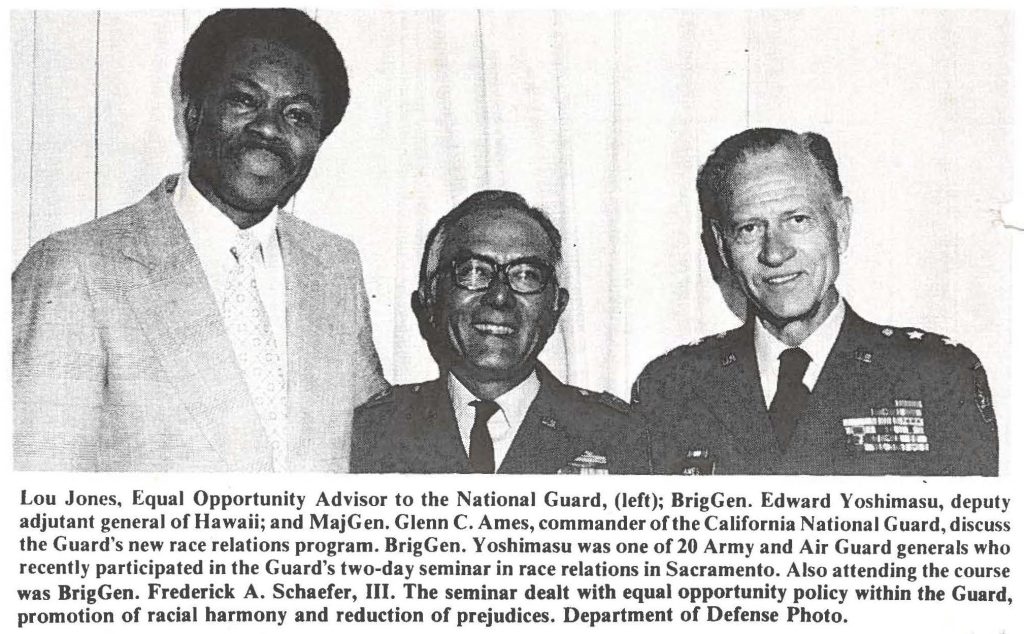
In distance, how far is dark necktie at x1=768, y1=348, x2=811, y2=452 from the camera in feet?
4.41

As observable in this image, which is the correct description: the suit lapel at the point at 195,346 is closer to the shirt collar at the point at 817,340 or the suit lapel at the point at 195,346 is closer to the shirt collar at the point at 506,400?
the shirt collar at the point at 506,400

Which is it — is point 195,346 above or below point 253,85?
below

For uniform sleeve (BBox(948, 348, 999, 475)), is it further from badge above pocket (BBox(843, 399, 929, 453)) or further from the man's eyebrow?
the man's eyebrow

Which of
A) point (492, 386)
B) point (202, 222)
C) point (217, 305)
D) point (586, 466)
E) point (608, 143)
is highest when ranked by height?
point (608, 143)

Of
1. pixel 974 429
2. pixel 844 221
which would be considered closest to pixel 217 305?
pixel 844 221

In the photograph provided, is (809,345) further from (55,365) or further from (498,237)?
(55,365)

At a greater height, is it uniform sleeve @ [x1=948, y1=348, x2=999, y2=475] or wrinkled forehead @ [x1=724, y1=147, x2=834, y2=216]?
wrinkled forehead @ [x1=724, y1=147, x2=834, y2=216]

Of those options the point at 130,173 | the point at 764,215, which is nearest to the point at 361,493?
the point at 130,173

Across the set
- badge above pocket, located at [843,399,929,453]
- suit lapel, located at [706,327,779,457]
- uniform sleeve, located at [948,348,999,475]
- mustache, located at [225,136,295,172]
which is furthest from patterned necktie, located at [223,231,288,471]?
uniform sleeve, located at [948,348,999,475]

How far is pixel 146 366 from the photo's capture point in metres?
1.31

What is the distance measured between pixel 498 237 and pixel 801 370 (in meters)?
0.42

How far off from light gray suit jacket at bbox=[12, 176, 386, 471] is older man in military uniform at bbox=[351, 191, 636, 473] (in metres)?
0.08

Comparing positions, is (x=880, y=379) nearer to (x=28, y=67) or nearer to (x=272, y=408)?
(x=272, y=408)

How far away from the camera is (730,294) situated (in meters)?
1.35
